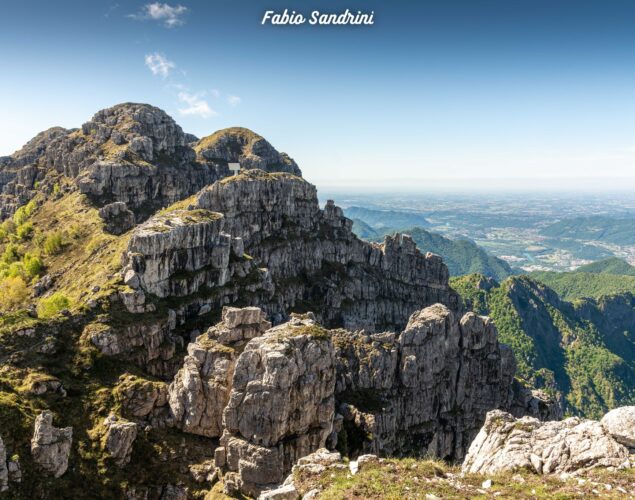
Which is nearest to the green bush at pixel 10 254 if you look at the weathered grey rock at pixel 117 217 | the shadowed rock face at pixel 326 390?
the weathered grey rock at pixel 117 217

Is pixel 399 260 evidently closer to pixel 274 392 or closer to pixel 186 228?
pixel 186 228

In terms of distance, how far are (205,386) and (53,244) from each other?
92478mm

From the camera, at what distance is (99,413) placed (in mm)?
53562

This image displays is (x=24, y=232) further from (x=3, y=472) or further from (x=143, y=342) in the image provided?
(x=3, y=472)

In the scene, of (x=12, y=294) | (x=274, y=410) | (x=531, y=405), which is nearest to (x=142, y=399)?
(x=274, y=410)

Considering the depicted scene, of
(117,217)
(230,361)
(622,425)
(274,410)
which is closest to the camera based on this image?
(622,425)

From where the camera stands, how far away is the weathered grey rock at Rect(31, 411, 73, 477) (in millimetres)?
44719

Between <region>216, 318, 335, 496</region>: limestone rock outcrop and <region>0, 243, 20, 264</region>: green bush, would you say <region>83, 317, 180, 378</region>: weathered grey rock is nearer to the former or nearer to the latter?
<region>216, 318, 335, 496</region>: limestone rock outcrop

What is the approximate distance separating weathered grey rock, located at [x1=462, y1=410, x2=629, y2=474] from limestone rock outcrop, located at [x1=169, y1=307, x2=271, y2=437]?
103 feet

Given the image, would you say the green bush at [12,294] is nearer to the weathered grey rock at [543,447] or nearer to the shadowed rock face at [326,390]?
the shadowed rock face at [326,390]

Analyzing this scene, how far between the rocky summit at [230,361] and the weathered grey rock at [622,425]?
0.37 feet

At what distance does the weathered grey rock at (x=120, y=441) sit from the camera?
49.0m

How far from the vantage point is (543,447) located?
3659 cm

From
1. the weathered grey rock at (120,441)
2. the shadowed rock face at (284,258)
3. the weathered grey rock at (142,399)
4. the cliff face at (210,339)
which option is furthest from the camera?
the shadowed rock face at (284,258)
